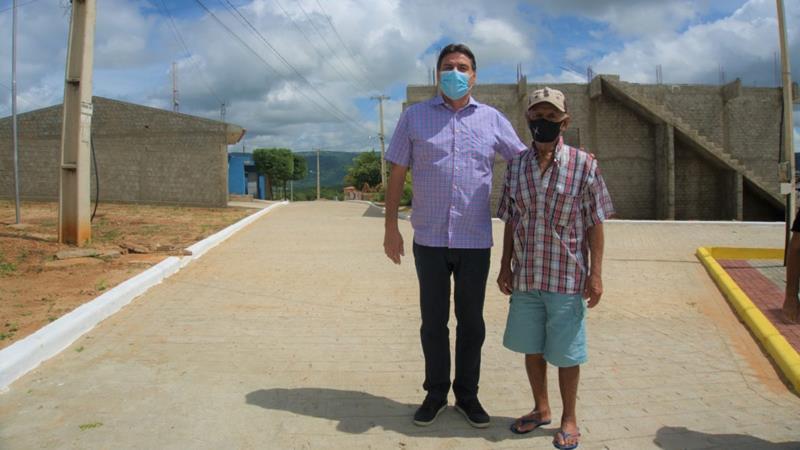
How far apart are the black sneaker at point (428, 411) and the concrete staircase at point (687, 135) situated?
20.4m

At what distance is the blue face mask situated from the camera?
3.27m

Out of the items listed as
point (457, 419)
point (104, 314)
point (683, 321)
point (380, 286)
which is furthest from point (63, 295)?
point (683, 321)

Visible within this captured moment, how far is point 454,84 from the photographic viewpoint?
3.27 m

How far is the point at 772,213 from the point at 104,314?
79.2 ft

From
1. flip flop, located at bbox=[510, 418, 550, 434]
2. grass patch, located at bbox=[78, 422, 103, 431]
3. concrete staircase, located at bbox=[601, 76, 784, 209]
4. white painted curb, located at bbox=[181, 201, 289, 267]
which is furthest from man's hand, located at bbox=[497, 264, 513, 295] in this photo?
concrete staircase, located at bbox=[601, 76, 784, 209]

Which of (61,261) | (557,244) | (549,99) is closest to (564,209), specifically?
(557,244)

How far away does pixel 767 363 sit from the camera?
4711 millimetres

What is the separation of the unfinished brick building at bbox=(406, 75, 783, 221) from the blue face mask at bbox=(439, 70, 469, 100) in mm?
18697

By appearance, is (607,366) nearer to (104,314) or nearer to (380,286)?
(380,286)

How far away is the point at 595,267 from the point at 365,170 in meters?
67.3

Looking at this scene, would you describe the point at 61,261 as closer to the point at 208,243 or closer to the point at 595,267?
the point at 208,243

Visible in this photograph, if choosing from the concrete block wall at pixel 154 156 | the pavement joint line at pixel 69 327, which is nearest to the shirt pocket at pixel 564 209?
the pavement joint line at pixel 69 327

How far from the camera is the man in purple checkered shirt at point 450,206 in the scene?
129 inches

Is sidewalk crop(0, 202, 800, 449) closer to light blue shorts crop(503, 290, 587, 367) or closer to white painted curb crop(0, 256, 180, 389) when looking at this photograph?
white painted curb crop(0, 256, 180, 389)
